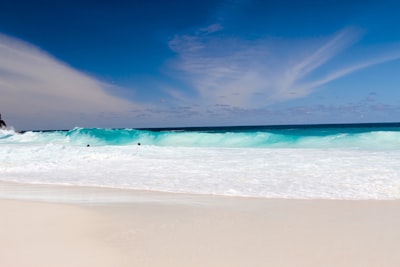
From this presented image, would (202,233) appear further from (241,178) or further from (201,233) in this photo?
(241,178)

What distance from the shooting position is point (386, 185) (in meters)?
6.61

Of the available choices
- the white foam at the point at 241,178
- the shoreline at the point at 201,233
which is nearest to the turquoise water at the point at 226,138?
the white foam at the point at 241,178

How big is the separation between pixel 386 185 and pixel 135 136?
30010mm

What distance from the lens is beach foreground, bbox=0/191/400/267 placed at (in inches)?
117

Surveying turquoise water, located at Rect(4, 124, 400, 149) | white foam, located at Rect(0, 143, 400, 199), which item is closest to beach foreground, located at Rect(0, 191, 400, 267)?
white foam, located at Rect(0, 143, 400, 199)

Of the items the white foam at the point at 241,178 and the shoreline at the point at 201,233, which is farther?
the white foam at the point at 241,178

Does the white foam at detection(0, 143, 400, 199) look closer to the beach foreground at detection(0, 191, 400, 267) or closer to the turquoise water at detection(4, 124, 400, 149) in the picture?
the beach foreground at detection(0, 191, 400, 267)

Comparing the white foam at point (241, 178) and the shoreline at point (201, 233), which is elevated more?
the shoreline at point (201, 233)

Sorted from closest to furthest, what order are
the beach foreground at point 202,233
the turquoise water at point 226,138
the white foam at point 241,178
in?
the beach foreground at point 202,233
the white foam at point 241,178
the turquoise water at point 226,138

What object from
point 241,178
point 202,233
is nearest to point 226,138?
point 241,178

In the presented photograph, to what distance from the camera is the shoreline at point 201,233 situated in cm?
298

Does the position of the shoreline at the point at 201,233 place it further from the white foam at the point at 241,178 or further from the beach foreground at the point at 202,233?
the white foam at the point at 241,178

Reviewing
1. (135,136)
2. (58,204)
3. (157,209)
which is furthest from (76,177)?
(135,136)

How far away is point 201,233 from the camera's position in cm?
372
